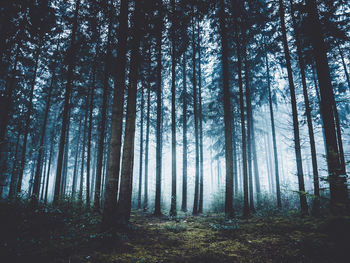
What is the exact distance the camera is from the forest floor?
365 centimetres

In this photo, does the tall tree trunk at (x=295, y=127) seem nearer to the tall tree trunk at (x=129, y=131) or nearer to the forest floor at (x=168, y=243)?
the forest floor at (x=168, y=243)

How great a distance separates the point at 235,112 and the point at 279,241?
42.4ft

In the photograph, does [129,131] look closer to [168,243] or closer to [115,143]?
[115,143]

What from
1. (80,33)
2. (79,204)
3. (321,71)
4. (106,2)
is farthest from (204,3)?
(79,204)

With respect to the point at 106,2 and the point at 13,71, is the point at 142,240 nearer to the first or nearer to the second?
the point at 106,2

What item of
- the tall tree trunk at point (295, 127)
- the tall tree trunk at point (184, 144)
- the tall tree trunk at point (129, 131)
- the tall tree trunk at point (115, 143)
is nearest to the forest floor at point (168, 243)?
the tall tree trunk at point (115, 143)

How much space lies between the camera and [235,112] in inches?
641

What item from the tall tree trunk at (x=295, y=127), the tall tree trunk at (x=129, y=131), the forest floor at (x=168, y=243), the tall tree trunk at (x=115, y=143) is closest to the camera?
the forest floor at (x=168, y=243)

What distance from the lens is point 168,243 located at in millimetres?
5285

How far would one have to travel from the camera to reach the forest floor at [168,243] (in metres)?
3.65

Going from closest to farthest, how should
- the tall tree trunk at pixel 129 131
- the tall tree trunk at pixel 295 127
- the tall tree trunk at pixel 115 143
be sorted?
1. the tall tree trunk at pixel 115 143
2. the tall tree trunk at pixel 129 131
3. the tall tree trunk at pixel 295 127

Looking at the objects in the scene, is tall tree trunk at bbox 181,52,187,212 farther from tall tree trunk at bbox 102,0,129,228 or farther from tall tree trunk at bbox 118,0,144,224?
tall tree trunk at bbox 102,0,129,228

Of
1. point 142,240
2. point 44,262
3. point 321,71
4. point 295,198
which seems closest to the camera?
point 44,262

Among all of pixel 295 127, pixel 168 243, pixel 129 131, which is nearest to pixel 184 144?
pixel 129 131
